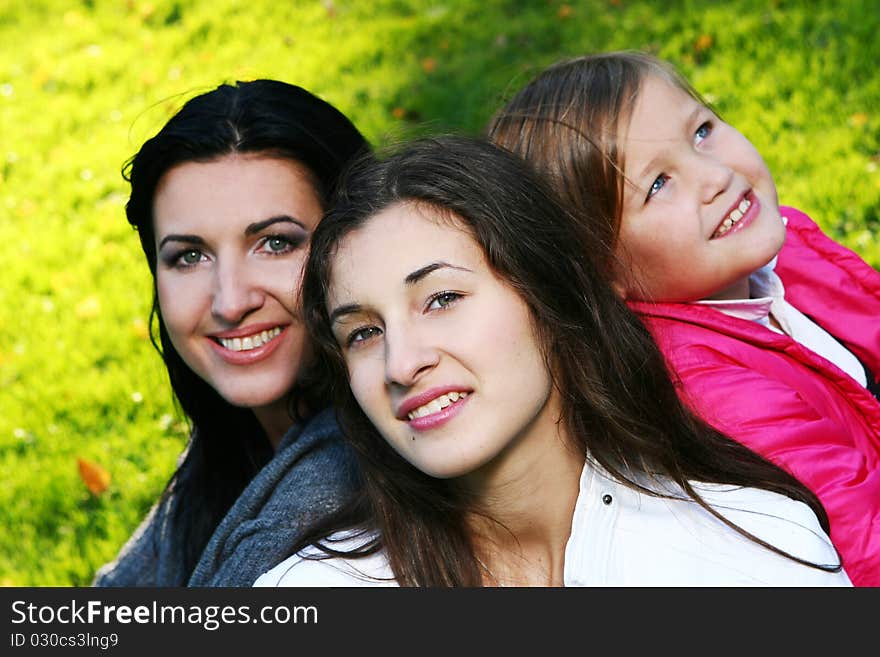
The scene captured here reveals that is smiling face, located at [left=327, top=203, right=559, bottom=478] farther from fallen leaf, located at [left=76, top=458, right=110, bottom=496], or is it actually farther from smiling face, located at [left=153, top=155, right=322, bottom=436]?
fallen leaf, located at [left=76, top=458, right=110, bottom=496]

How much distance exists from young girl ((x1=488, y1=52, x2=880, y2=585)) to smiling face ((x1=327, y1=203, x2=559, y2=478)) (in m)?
0.46

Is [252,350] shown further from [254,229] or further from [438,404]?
[438,404]

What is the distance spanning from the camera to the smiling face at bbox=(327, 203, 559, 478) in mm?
1937

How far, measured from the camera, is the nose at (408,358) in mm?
1920

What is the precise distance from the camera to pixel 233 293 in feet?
8.31

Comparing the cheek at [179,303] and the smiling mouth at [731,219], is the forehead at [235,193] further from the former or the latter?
the smiling mouth at [731,219]

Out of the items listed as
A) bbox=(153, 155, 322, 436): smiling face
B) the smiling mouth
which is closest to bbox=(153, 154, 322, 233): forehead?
bbox=(153, 155, 322, 436): smiling face

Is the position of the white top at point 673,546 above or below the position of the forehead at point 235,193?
below

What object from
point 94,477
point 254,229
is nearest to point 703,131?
point 254,229

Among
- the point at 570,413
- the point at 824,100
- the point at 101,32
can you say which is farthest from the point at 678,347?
the point at 101,32

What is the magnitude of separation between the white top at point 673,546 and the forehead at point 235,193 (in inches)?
33.6

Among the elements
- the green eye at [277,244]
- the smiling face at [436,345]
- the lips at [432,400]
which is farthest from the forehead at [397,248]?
the green eye at [277,244]

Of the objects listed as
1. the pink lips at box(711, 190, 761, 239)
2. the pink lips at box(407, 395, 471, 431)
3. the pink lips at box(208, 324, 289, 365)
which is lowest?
the pink lips at box(407, 395, 471, 431)

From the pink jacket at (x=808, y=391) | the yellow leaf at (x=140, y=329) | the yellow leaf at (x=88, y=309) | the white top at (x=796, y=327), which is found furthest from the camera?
the yellow leaf at (x=88, y=309)
